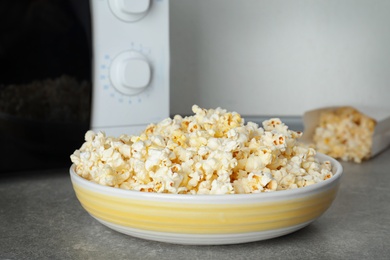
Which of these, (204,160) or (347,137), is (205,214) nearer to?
(204,160)

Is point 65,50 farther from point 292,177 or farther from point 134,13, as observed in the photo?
point 292,177

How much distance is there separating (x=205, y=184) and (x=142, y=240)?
12 centimetres

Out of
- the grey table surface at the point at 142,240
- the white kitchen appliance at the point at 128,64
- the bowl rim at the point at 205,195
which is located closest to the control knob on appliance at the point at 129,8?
the white kitchen appliance at the point at 128,64

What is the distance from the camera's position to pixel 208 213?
23.8 inches

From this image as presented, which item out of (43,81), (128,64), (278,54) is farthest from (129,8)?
(278,54)

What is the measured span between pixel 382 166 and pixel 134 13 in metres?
0.64

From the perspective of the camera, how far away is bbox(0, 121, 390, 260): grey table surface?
65 centimetres

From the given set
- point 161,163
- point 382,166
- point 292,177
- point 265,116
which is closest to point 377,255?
point 292,177

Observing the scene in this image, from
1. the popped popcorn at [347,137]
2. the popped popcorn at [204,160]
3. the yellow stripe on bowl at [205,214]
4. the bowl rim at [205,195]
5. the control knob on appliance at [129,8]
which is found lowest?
the popped popcorn at [347,137]

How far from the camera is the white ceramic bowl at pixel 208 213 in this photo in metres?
0.61

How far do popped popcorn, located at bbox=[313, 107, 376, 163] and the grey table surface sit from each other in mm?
303

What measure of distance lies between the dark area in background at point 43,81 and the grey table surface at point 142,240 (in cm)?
8

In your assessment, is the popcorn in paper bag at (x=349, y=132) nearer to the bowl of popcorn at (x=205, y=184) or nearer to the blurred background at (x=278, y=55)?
the blurred background at (x=278, y=55)

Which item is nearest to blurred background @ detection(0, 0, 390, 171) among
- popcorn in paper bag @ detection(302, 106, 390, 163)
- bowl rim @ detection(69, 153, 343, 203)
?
popcorn in paper bag @ detection(302, 106, 390, 163)
